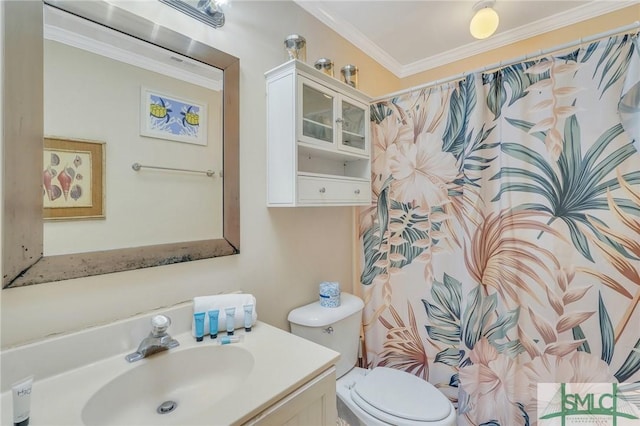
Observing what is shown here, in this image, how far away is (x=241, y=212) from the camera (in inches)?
49.8

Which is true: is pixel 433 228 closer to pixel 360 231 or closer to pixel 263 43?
pixel 360 231

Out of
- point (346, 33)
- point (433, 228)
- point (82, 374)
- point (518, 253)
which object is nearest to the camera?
point (82, 374)

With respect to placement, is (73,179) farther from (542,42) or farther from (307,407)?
(542,42)

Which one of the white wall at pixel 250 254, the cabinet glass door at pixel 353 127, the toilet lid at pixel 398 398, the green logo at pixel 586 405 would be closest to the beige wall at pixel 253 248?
the white wall at pixel 250 254

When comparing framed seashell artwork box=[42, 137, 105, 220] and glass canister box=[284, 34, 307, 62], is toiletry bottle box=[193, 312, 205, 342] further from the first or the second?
glass canister box=[284, 34, 307, 62]

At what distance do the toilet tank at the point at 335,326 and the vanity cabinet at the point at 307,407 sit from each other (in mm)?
460

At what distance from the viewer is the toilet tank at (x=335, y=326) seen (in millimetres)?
1386

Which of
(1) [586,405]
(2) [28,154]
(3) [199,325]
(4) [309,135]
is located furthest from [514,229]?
(2) [28,154]

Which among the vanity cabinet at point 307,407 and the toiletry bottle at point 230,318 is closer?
the vanity cabinet at point 307,407

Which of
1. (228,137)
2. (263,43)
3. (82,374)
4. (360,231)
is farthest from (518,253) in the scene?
(82,374)

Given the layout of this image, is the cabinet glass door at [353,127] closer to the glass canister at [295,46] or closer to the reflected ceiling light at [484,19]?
the glass canister at [295,46]

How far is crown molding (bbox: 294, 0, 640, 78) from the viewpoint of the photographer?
1.66 metres

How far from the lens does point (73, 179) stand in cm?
85

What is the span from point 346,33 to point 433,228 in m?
1.33
